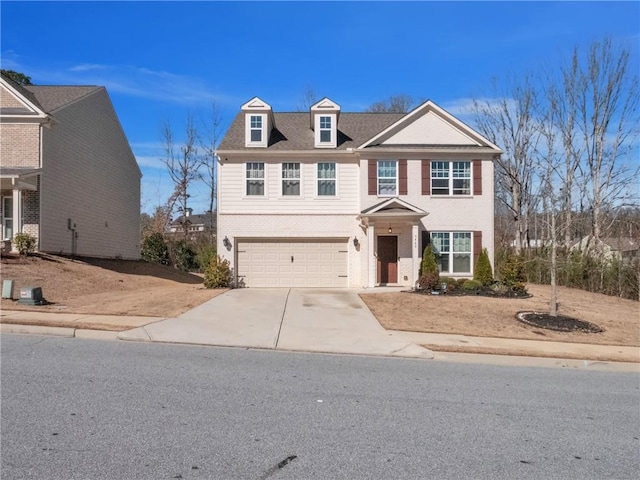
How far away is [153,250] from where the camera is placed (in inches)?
1357

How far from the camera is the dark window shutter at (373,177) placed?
70.1 feet

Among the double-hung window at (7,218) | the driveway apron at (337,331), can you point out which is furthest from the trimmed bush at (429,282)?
the double-hung window at (7,218)

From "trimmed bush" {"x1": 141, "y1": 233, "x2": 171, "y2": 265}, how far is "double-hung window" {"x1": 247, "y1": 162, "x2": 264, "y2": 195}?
50.6 ft

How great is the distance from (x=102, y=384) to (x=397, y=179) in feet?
55.2

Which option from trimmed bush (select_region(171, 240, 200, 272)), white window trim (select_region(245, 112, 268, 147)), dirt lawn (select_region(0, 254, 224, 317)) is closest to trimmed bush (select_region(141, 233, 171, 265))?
trimmed bush (select_region(171, 240, 200, 272))

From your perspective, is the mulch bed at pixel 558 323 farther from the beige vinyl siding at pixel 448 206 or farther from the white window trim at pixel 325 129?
the white window trim at pixel 325 129

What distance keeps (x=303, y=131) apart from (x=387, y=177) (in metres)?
4.73

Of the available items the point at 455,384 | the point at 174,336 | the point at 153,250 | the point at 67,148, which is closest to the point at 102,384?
the point at 174,336

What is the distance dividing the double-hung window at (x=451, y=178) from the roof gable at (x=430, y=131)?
35.4 inches

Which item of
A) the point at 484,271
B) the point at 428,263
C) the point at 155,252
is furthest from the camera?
the point at 155,252

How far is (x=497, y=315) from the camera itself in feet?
47.9

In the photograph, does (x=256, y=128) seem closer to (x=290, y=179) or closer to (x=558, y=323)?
(x=290, y=179)

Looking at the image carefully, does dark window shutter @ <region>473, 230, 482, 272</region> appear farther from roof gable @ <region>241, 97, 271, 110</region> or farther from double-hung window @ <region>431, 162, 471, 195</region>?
roof gable @ <region>241, 97, 271, 110</region>

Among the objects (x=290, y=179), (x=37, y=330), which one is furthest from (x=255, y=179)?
(x=37, y=330)
